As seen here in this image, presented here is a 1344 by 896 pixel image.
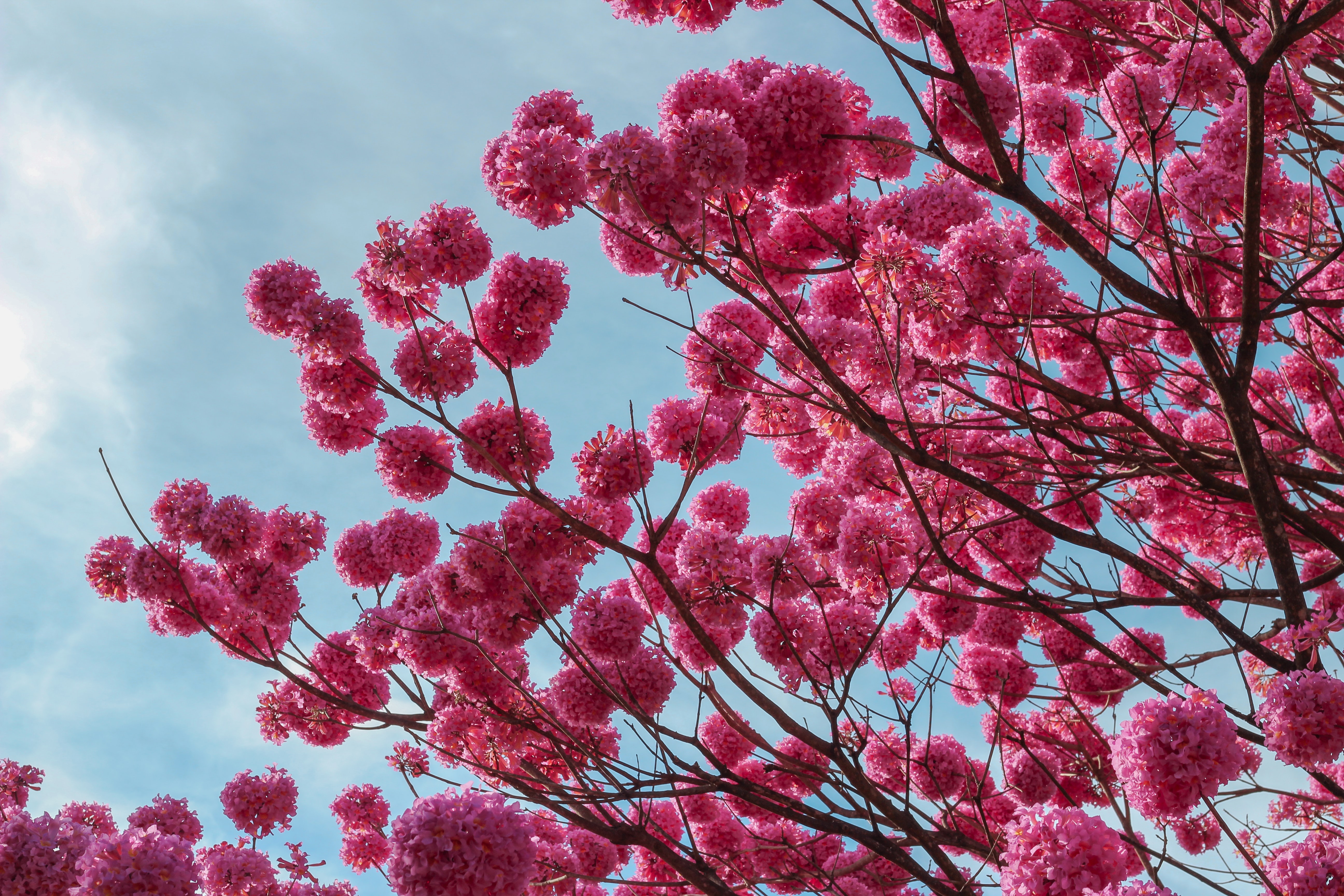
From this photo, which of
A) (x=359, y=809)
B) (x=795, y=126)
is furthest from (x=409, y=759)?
(x=795, y=126)

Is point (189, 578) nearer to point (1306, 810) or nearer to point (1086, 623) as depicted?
point (1086, 623)

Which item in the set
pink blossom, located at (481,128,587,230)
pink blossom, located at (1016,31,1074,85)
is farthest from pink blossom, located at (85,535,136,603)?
pink blossom, located at (1016,31,1074,85)

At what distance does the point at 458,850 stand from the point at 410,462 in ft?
9.99

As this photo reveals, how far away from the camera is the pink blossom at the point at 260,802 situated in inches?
280

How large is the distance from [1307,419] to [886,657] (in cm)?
463

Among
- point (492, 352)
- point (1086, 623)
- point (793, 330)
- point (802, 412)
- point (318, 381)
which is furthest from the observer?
point (1086, 623)

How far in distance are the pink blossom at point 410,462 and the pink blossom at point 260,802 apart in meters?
3.46

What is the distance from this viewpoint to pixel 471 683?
5.82 metres

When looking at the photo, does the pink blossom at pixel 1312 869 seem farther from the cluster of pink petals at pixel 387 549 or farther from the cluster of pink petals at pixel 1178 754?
the cluster of pink petals at pixel 387 549

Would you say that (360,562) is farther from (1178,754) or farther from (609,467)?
(1178,754)

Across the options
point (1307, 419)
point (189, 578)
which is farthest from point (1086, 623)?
point (189, 578)

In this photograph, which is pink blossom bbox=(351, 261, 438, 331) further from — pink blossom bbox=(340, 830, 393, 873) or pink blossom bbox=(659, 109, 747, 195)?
pink blossom bbox=(340, 830, 393, 873)

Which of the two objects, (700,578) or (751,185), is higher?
(751,185)

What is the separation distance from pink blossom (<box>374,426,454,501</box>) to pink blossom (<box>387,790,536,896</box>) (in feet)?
9.05
